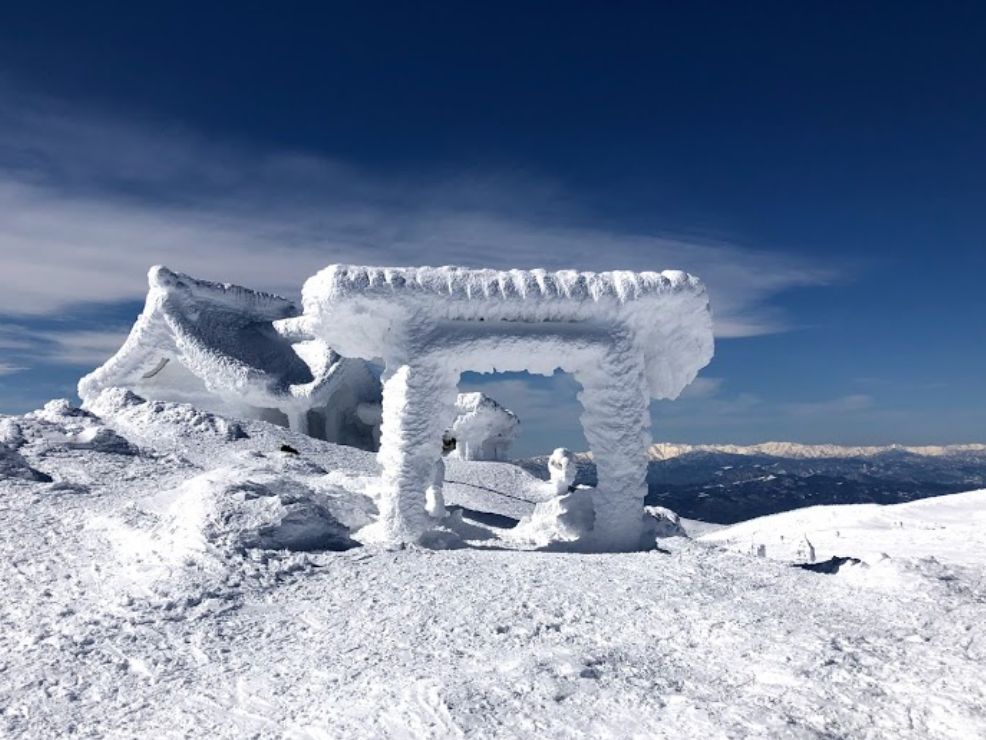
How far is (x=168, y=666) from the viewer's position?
6422 mm

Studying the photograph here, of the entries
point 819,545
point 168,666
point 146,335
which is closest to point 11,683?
point 168,666

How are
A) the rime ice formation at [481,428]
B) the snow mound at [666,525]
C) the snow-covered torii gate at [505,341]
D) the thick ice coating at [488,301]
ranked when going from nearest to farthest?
1. the thick ice coating at [488,301]
2. the snow-covered torii gate at [505,341]
3. the snow mound at [666,525]
4. the rime ice formation at [481,428]

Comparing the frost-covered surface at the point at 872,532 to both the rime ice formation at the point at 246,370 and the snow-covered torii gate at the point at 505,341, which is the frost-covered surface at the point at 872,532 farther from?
the rime ice formation at the point at 246,370

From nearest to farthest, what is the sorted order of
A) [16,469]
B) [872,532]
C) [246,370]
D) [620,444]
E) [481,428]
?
[620,444] → [16,469] → [872,532] → [246,370] → [481,428]

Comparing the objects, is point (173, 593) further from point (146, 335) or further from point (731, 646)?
A: point (146, 335)

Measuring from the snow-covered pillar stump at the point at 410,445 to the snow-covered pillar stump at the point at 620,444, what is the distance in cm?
252

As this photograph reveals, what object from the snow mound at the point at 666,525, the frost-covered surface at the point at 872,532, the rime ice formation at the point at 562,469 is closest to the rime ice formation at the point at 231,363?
the rime ice formation at the point at 562,469

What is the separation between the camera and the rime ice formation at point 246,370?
23.4m

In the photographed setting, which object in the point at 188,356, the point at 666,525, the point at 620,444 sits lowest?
the point at 666,525

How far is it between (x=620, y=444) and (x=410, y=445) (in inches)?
127

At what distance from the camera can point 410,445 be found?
10664 millimetres

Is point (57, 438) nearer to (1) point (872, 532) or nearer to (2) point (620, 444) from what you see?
(2) point (620, 444)

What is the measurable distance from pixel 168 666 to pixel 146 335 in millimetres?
19565

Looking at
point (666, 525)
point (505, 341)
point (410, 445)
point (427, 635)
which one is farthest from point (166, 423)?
point (427, 635)
